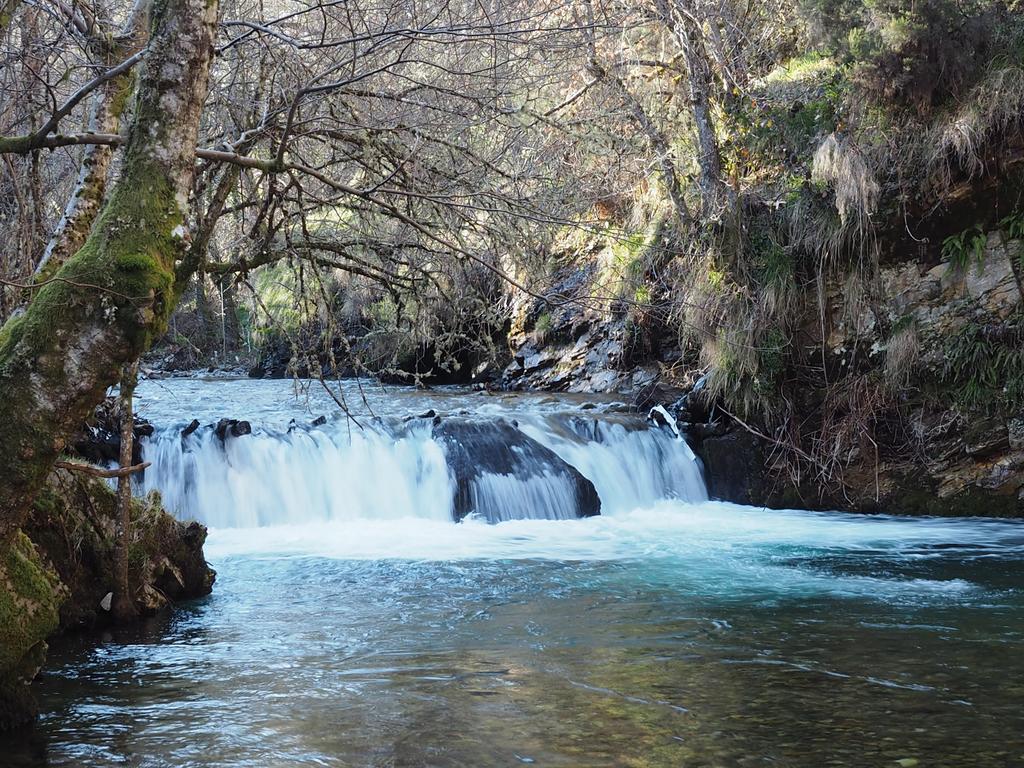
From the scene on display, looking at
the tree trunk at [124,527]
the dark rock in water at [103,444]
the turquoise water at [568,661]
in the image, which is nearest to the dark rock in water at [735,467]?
the turquoise water at [568,661]

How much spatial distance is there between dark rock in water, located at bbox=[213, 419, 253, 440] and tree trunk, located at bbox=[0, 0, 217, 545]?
284 inches

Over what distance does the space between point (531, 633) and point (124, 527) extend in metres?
2.54

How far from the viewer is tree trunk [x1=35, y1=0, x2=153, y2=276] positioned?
490cm

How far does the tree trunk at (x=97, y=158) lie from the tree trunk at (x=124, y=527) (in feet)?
3.27

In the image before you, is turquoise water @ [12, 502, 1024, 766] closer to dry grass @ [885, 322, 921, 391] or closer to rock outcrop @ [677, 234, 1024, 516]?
rock outcrop @ [677, 234, 1024, 516]

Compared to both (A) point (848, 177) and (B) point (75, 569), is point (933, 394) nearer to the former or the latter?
A: (A) point (848, 177)

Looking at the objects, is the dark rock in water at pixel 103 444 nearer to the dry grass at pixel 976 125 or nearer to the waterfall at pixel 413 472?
the waterfall at pixel 413 472

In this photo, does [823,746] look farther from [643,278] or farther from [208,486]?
[643,278]

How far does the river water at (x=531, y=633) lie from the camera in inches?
158

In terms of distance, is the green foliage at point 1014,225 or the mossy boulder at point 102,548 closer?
the mossy boulder at point 102,548

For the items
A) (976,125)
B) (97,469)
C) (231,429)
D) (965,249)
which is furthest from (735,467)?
(97,469)

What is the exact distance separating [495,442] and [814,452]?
3.53 meters

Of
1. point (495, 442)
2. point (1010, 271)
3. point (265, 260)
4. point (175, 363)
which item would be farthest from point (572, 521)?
point (175, 363)

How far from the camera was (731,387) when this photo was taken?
11.0 metres
